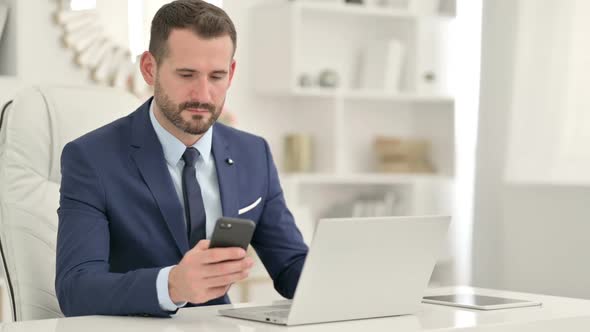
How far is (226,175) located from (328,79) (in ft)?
8.35

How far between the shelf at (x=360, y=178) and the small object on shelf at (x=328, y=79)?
0.43 meters

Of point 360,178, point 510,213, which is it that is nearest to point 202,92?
point 360,178

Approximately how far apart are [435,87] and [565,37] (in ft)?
3.21

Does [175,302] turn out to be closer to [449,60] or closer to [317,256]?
[317,256]

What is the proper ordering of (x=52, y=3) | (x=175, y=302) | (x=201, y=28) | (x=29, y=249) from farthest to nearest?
Answer: (x=52, y=3), (x=29, y=249), (x=201, y=28), (x=175, y=302)

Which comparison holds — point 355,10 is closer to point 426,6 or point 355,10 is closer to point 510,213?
point 426,6

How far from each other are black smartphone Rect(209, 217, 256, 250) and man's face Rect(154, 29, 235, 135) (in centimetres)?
46

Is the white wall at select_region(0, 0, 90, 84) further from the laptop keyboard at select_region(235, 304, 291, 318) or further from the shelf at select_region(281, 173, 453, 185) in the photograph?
the laptop keyboard at select_region(235, 304, 291, 318)

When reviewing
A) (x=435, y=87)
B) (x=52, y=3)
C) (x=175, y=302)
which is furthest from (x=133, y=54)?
(x=175, y=302)

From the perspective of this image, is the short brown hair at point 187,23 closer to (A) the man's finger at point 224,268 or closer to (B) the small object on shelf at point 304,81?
(A) the man's finger at point 224,268

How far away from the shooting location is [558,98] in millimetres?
4184

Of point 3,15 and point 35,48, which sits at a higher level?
point 3,15

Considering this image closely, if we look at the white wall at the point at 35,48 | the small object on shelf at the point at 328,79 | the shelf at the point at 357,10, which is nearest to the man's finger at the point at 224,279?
the white wall at the point at 35,48

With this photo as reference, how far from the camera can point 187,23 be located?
188cm
